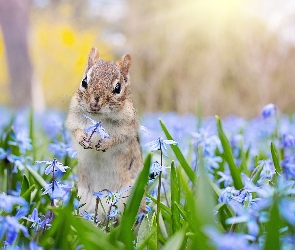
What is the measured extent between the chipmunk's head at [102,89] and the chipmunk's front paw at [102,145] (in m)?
0.13

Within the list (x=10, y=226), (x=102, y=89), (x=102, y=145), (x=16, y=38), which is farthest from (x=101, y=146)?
(x=16, y=38)

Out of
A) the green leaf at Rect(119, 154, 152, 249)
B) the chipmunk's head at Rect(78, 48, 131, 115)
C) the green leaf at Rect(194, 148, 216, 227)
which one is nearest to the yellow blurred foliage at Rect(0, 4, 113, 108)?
the chipmunk's head at Rect(78, 48, 131, 115)

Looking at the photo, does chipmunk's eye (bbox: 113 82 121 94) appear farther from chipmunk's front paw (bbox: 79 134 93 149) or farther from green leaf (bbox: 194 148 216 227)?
green leaf (bbox: 194 148 216 227)

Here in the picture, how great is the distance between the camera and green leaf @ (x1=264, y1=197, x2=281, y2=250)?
87 centimetres

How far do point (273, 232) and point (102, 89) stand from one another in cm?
131

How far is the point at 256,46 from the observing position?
48.3ft

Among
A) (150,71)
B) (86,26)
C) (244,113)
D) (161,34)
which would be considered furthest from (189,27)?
(86,26)

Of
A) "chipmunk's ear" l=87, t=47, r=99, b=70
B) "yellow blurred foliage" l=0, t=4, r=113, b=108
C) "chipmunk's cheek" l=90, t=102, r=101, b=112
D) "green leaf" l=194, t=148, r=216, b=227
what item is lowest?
"green leaf" l=194, t=148, r=216, b=227

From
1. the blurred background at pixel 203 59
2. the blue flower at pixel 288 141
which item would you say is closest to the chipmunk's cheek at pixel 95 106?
the blue flower at pixel 288 141

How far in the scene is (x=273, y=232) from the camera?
89cm

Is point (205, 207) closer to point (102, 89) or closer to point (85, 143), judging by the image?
point (85, 143)

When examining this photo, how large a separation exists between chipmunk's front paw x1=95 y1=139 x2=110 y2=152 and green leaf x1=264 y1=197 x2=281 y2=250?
1.14m

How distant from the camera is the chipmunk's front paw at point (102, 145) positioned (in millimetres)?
1952

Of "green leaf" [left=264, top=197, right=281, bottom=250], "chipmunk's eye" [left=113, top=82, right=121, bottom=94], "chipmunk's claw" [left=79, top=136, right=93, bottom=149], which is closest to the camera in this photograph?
"green leaf" [left=264, top=197, right=281, bottom=250]
